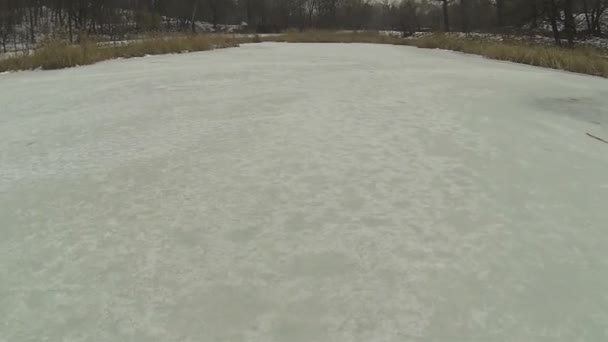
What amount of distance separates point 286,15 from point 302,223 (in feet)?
129

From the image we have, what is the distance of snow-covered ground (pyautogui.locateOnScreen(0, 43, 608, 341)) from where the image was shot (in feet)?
3.74

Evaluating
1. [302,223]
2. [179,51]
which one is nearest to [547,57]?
[179,51]

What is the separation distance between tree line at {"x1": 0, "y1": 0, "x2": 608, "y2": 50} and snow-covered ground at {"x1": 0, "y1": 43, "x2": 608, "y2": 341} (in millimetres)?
5313

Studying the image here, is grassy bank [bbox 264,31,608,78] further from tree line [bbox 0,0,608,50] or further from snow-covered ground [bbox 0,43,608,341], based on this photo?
tree line [bbox 0,0,608,50]

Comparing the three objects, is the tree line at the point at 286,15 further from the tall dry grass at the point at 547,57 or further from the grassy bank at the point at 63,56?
the tall dry grass at the point at 547,57

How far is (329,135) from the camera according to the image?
2537mm

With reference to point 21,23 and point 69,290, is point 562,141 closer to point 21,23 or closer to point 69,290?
point 69,290

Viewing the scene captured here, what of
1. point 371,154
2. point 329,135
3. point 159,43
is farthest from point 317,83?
point 159,43

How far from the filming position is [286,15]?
126 feet

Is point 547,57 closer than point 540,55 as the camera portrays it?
Yes

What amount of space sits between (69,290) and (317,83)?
3319mm

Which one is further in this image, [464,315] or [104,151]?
[104,151]

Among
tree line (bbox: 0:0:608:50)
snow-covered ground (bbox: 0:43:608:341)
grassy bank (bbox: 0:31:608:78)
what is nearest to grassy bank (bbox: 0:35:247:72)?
grassy bank (bbox: 0:31:608:78)

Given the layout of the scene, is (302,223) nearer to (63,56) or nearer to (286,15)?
(63,56)
